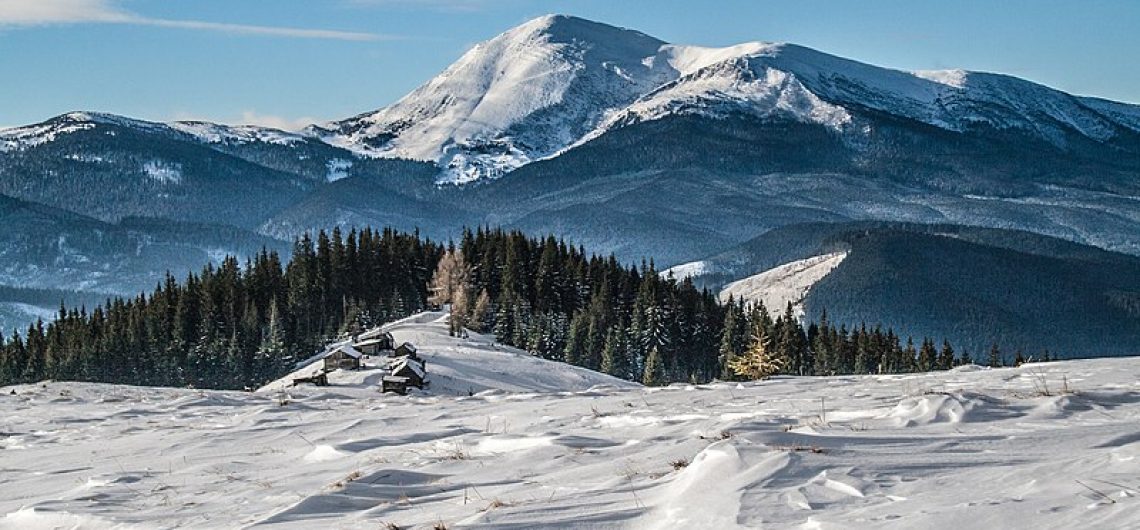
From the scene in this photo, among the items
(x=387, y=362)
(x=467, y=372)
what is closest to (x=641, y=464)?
(x=467, y=372)

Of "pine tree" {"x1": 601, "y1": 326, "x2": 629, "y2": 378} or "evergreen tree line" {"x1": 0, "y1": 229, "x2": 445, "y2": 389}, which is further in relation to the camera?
"pine tree" {"x1": 601, "y1": 326, "x2": 629, "y2": 378}

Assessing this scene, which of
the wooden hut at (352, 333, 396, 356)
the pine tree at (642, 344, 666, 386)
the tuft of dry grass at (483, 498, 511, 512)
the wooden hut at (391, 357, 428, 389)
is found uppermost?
the wooden hut at (352, 333, 396, 356)

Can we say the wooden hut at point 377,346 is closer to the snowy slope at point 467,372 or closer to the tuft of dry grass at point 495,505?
the snowy slope at point 467,372

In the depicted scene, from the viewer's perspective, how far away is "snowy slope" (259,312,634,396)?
61.9 m

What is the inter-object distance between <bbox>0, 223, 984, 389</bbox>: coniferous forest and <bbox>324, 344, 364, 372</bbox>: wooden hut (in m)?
21.6

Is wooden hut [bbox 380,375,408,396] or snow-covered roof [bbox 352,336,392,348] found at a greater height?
snow-covered roof [bbox 352,336,392,348]

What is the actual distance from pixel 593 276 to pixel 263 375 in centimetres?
3491

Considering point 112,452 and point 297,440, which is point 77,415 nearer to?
point 112,452

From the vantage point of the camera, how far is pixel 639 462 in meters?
11.4

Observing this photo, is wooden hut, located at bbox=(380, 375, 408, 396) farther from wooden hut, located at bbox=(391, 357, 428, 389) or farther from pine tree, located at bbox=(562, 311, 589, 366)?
pine tree, located at bbox=(562, 311, 589, 366)

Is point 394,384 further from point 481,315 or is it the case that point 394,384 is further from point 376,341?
point 481,315

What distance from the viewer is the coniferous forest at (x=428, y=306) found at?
93000 mm

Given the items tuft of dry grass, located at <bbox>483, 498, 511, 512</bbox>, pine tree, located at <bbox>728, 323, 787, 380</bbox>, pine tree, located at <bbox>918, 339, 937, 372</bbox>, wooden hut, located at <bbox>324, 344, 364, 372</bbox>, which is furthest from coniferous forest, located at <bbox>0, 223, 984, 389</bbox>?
tuft of dry grass, located at <bbox>483, 498, 511, 512</bbox>

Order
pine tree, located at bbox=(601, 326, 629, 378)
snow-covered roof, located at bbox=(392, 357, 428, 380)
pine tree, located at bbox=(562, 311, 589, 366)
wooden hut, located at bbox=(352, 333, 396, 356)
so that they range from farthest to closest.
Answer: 1. pine tree, located at bbox=(562, 311, 589, 366)
2. pine tree, located at bbox=(601, 326, 629, 378)
3. wooden hut, located at bbox=(352, 333, 396, 356)
4. snow-covered roof, located at bbox=(392, 357, 428, 380)
